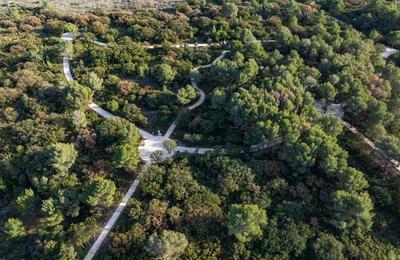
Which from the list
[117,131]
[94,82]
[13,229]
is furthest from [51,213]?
[94,82]

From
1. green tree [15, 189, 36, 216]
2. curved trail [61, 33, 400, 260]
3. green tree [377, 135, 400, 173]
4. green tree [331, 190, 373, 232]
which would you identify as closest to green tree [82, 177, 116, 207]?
curved trail [61, 33, 400, 260]

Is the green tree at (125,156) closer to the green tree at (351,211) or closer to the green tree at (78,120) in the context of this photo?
the green tree at (78,120)

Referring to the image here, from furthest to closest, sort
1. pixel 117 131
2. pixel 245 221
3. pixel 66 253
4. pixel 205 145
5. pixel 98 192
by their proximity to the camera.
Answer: pixel 205 145
pixel 117 131
pixel 98 192
pixel 245 221
pixel 66 253

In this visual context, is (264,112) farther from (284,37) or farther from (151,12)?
(151,12)

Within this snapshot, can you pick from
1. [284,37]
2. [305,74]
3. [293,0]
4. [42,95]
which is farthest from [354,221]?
[293,0]

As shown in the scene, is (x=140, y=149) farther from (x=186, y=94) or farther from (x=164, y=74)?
(x=164, y=74)

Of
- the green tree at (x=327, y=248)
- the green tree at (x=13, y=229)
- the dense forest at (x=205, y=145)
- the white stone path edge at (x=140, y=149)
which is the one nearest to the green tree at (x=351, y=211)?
the dense forest at (x=205, y=145)

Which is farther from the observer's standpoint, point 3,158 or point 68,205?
→ point 3,158
